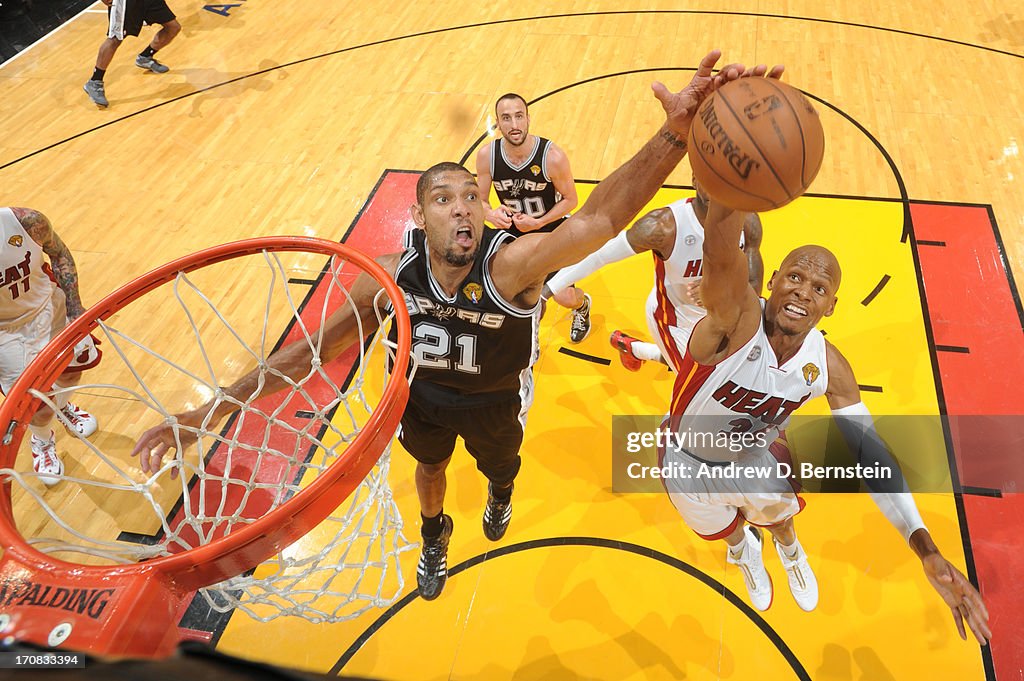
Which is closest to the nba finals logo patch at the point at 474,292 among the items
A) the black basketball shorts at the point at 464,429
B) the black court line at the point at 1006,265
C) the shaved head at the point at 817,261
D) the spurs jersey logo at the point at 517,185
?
the black basketball shorts at the point at 464,429

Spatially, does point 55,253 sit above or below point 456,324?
above

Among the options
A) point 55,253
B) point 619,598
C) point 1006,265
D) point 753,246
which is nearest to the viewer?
point 619,598

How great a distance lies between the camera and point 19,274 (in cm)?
425

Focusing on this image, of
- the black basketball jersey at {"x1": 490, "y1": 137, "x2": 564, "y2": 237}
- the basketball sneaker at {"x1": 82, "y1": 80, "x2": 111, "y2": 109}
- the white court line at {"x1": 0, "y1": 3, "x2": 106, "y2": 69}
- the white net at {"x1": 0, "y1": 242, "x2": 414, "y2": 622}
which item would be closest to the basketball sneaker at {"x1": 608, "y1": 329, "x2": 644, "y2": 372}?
the black basketball jersey at {"x1": 490, "y1": 137, "x2": 564, "y2": 237}

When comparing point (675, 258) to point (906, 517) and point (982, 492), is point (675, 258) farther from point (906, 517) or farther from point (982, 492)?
point (982, 492)

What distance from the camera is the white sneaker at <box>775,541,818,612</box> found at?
3793mm

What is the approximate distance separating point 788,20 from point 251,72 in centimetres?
610

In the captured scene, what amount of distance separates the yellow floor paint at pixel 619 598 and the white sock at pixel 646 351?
0.74ft

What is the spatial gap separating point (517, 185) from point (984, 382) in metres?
3.23

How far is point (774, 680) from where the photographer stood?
3.59 meters

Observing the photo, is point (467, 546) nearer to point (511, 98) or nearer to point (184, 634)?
point (184, 634)

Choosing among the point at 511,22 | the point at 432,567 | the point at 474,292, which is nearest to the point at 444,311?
the point at 474,292

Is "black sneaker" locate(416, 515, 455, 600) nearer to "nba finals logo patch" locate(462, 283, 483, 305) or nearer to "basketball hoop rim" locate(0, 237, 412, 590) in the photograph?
"nba finals logo patch" locate(462, 283, 483, 305)

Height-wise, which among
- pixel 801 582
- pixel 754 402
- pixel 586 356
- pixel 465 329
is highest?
pixel 465 329
